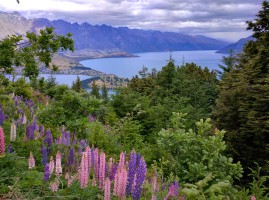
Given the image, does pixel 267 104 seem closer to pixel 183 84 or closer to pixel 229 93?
pixel 229 93

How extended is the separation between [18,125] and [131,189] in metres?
4.51

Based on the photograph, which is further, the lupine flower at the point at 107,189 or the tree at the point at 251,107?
the tree at the point at 251,107

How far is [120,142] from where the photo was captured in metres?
12.2

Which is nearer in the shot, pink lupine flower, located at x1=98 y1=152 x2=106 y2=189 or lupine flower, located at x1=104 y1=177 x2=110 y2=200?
lupine flower, located at x1=104 y1=177 x2=110 y2=200

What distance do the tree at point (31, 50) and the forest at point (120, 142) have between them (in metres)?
0.04

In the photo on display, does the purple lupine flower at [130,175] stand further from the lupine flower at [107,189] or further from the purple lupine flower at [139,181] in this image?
Result: the lupine flower at [107,189]

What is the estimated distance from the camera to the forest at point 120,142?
3959mm

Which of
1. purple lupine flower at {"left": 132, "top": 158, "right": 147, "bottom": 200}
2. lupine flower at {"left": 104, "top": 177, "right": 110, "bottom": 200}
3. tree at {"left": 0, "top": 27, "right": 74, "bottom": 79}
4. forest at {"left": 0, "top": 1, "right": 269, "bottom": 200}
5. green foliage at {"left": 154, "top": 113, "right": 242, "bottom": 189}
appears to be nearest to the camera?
lupine flower at {"left": 104, "top": 177, "right": 110, "bottom": 200}

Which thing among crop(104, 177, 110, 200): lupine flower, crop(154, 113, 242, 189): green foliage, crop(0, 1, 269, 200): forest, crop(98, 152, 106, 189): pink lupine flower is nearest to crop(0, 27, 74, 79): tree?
crop(0, 1, 269, 200): forest

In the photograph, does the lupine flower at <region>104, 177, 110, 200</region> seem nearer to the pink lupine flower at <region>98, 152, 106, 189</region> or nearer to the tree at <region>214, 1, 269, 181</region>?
the pink lupine flower at <region>98, 152, 106, 189</region>

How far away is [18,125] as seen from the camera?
7.38 metres

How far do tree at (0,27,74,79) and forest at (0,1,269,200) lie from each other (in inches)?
1.4

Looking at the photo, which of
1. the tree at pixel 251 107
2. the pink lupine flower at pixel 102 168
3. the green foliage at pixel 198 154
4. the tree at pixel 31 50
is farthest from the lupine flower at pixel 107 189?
the tree at pixel 251 107

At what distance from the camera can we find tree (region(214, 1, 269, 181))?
15875 mm
